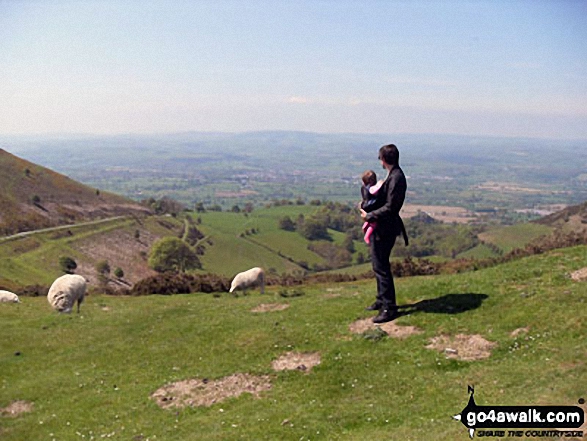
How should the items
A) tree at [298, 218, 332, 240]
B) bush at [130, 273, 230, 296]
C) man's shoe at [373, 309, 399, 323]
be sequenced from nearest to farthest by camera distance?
man's shoe at [373, 309, 399, 323] < bush at [130, 273, 230, 296] < tree at [298, 218, 332, 240]

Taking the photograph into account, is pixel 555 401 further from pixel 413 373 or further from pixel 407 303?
pixel 407 303

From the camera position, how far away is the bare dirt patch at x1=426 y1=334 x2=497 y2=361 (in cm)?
1378

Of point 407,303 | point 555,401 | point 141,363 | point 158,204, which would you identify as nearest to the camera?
point 555,401

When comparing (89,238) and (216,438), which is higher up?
(216,438)

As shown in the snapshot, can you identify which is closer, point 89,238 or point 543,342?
point 543,342

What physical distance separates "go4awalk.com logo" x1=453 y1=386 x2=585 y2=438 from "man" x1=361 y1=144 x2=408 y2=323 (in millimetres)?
7026

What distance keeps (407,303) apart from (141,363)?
10676mm

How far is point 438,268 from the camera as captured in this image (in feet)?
125

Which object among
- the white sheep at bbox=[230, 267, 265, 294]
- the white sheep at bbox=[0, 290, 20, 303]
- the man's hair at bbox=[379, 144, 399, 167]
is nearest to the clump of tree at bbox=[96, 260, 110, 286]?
the white sheep at bbox=[0, 290, 20, 303]

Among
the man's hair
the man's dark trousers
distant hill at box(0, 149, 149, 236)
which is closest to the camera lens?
the man's hair

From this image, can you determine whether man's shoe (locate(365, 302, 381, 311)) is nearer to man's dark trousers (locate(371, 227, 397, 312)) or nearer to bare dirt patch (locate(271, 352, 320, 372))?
man's dark trousers (locate(371, 227, 397, 312))

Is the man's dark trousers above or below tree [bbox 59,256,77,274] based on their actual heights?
above

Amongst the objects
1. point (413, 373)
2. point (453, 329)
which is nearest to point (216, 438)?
point (413, 373)

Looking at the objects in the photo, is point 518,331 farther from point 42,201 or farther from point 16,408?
point 42,201
